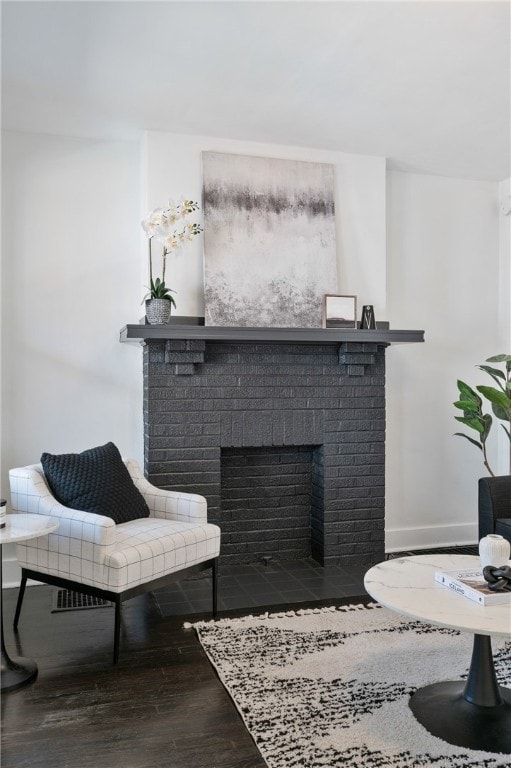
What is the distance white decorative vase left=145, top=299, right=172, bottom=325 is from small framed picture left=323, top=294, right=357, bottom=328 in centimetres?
99

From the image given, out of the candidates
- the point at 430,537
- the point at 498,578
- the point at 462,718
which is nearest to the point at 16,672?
the point at 462,718

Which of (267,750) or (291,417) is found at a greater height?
(291,417)

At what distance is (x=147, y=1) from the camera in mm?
2461

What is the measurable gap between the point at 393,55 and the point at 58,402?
2.62 metres

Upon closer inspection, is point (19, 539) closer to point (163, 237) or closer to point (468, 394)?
point (163, 237)

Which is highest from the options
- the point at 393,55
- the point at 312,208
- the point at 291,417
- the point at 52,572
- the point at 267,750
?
the point at 393,55

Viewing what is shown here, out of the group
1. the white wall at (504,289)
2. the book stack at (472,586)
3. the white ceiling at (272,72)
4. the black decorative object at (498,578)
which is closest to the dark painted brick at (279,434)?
the white wall at (504,289)

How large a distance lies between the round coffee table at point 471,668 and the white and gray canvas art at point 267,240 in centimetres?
188

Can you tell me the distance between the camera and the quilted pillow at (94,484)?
Result: 308cm

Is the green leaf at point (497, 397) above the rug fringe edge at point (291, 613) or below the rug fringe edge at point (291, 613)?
above

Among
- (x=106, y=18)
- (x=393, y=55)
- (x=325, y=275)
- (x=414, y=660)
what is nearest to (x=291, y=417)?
(x=325, y=275)

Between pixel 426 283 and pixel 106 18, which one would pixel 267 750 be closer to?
pixel 106 18

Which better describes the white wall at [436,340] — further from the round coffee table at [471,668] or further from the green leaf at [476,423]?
the round coffee table at [471,668]

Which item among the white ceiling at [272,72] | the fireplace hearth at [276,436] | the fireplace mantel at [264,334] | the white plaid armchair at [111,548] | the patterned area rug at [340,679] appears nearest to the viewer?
the patterned area rug at [340,679]
